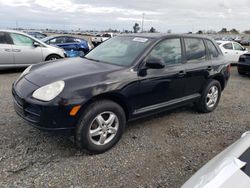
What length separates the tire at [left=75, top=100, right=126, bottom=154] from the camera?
10.8 feet

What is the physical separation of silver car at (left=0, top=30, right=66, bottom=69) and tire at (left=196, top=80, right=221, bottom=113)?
628 cm

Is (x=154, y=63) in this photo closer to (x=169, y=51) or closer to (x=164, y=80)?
(x=164, y=80)

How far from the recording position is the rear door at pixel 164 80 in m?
3.91

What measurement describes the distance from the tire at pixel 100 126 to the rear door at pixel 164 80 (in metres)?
0.48

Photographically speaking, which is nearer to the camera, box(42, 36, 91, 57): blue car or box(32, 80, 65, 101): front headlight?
box(32, 80, 65, 101): front headlight

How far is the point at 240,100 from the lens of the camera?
689 cm

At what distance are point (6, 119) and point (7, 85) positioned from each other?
3022 millimetres

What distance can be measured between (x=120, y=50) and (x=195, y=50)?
1.59 meters

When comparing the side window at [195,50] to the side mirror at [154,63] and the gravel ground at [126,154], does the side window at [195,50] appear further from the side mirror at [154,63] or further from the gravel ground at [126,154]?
the gravel ground at [126,154]

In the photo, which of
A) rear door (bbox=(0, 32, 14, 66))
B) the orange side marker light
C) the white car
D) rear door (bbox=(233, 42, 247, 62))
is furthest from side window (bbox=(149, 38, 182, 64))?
rear door (bbox=(233, 42, 247, 62))

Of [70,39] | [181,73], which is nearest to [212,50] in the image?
[181,73]

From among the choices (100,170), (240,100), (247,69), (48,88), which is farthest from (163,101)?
(247,69)

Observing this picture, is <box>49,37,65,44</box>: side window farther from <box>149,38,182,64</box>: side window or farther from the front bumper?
the front bumper

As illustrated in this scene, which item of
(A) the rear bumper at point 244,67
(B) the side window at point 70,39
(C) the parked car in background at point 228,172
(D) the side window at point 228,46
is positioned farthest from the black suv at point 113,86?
(B) the side window at point 70,39
